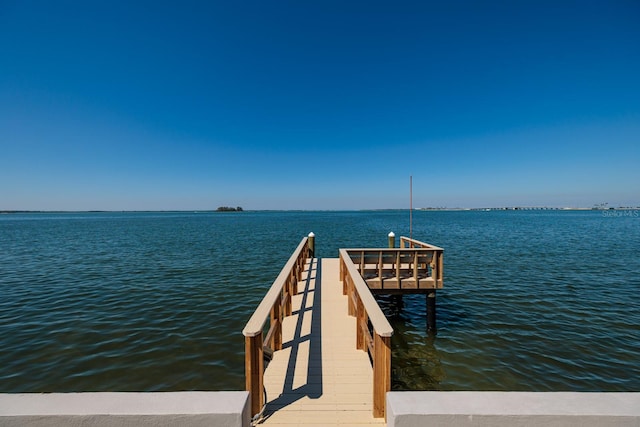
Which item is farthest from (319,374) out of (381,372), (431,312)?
(431,312)

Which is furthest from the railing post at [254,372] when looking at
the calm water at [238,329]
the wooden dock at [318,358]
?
the calm water at [238,329]

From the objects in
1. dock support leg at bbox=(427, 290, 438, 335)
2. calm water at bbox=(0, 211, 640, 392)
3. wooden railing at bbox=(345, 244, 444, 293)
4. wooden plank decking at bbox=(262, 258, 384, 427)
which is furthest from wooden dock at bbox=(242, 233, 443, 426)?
dock support leg at bbox=(427, 290, 438, 335)

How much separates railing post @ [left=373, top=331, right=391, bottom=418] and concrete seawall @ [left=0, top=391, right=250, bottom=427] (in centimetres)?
150

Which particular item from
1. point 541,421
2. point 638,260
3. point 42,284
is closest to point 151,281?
point 42,284

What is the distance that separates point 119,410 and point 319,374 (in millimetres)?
2662

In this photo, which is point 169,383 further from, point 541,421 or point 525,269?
point 525,269

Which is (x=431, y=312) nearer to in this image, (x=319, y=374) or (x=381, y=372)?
(x=319, y=374)

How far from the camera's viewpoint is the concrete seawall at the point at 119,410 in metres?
2.03

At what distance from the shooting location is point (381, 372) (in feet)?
10.2

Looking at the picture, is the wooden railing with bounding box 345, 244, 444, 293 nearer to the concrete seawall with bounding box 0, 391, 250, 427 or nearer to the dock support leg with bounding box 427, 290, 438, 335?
the dock support leg with bounding box 427, 290, 438, 335

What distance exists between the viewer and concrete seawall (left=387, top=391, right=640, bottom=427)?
205 cm

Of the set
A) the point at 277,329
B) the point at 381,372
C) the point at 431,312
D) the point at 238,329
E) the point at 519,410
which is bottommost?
the point at 238,329

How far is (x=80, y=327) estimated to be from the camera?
8.16 metres

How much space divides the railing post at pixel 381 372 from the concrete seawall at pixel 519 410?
80cm
